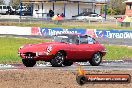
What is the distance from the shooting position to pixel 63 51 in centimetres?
1956

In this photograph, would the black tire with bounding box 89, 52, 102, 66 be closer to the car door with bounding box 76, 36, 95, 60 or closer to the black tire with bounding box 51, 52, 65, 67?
the car door with bounding box 76, 36, 95, 60

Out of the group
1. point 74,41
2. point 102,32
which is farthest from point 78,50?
point 102,32

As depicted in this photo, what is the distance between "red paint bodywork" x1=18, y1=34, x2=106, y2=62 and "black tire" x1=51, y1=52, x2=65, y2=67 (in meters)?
0.18

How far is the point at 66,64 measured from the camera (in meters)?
20.8

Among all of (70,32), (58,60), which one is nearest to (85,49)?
(58,60)

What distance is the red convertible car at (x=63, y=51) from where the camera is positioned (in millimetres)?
18922

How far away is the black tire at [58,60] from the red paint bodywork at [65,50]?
18 cm

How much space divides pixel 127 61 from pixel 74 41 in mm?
5478

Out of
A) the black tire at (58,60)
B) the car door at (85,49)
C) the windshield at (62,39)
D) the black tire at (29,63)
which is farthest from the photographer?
the car door at (85,49)

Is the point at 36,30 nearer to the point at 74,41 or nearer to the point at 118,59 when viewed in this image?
the point at 118,59

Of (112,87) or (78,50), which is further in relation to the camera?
(78,50)

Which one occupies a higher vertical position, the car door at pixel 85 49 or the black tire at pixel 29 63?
the car door at pixel 85 49

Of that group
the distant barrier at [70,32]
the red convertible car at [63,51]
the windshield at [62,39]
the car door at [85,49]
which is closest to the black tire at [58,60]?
the red convertible car at [63,51]

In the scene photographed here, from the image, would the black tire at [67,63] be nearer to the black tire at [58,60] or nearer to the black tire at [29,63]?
the black tire at [58,60]
